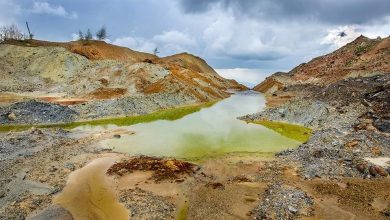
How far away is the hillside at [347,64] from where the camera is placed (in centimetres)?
7372

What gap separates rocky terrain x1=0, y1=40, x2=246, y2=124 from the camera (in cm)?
5062

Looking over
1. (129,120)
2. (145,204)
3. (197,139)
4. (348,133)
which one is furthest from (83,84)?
(145,204)

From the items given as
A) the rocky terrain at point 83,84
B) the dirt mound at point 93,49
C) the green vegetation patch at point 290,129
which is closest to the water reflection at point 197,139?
the green vegetation patch at point 290,129

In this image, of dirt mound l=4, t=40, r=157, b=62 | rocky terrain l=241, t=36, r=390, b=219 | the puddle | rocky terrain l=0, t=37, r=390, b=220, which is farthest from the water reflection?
dirt mound l=4, t=40, r=157, b=62

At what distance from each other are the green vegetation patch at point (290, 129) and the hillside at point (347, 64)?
99.7 ft

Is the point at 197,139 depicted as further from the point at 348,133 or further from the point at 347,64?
the point at 347,64

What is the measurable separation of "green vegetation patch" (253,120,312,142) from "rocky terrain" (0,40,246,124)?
18171mm

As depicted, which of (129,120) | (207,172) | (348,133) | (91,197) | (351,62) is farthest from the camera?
(351,62)

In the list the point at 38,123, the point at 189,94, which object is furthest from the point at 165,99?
the point at 38,123

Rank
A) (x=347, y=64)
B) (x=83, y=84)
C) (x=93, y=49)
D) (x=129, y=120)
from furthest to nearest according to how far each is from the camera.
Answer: (x=93, y=49) < (x=347, y=64) < (x=83, y=84) < (x=129, y=120)

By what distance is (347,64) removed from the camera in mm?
88500

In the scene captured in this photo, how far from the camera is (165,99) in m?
62.5

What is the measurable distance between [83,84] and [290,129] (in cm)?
3988

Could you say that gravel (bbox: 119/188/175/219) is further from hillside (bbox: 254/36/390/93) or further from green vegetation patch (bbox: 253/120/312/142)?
hillside (bbox: 254/36/390/93)
